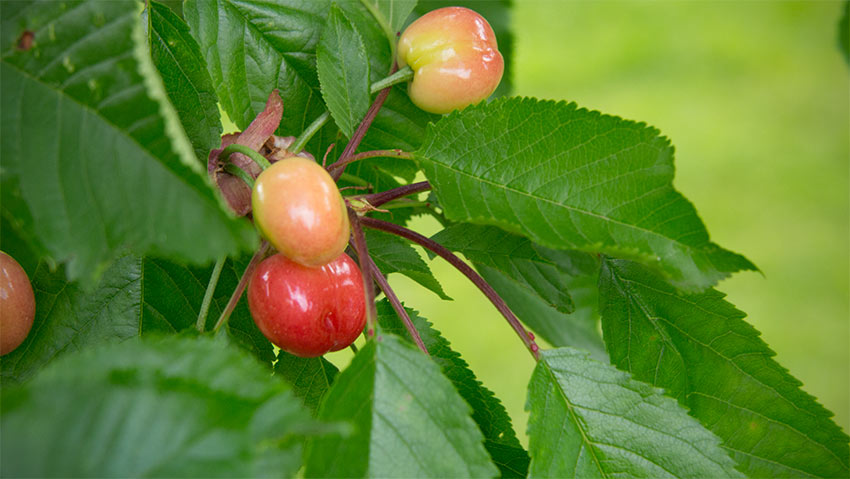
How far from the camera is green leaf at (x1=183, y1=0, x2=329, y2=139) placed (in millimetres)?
596

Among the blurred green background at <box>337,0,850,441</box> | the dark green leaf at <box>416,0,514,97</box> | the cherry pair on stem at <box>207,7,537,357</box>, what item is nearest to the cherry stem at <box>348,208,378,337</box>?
the cherry pair on stem at <box>207,7,537,357</box>

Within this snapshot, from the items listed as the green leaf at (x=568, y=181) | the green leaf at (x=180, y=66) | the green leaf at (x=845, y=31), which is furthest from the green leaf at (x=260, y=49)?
the green leaf at (x=845, y=31)

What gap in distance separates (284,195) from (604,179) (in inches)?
8.2

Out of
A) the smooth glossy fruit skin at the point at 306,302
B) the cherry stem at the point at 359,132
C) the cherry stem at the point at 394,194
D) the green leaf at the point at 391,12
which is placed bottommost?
the smooth glossy fruit skin at the point at 306,302

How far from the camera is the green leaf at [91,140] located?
14.0 inches

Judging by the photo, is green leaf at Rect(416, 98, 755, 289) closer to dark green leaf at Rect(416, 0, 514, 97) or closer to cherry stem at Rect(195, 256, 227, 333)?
cherry stem at Rect(195, 256, 227, 333)

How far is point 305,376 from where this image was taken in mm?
589

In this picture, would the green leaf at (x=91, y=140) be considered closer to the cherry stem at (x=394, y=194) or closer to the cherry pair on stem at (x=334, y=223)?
the cherry pair on stem at (x=334, y=223)

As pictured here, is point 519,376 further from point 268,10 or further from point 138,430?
point 138,430

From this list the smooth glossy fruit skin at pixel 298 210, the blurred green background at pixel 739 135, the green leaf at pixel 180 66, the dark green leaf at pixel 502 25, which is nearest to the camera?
the smooth glossy fruit skin at pixel 298 210

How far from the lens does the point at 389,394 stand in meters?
0.44

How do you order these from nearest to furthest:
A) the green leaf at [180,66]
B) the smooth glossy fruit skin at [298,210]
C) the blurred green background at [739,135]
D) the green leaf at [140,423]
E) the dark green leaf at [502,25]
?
the green leaf at [140,423] < the smooth glossy fruit skin at [298,210] < the green leaf at [180,66] < the dark green leaf at [502,25] < the blurred green background at [739,135]

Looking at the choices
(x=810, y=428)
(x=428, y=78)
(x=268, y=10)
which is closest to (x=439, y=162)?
(x=428, y=78)

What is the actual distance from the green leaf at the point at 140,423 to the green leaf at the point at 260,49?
29cm
